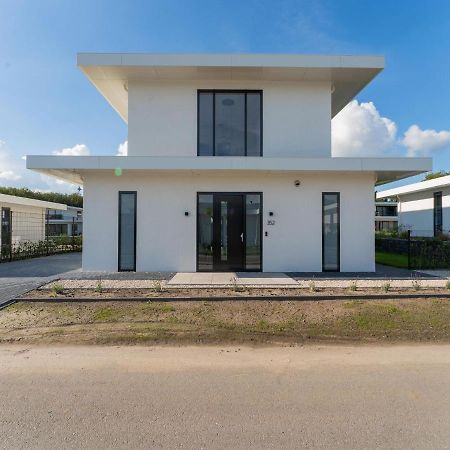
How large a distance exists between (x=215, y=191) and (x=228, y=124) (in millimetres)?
2498

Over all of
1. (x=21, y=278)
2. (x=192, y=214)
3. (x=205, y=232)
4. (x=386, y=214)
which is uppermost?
(x=386, y=214)

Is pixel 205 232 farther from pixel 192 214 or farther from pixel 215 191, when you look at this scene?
pixel 215 191

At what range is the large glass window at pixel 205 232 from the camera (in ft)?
32.2

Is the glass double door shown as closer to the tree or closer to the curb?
the curb

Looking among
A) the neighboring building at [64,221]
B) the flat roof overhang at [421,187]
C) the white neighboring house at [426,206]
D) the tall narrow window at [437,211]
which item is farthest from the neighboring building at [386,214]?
the neighboring building at [64,221]

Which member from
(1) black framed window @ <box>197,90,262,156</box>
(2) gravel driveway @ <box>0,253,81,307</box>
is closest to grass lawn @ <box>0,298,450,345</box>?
(2) gravel driveway @ <box>0,253,81,307</box>

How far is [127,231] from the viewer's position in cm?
984

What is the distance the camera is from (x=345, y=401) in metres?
3.15

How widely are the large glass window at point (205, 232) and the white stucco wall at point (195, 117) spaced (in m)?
1.82

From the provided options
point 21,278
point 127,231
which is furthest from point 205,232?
point 21,278

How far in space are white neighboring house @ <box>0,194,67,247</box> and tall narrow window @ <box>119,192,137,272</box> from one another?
7.75 m

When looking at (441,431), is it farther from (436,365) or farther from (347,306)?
(347,306)

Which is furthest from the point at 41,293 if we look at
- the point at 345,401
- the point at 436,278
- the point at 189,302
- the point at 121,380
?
the point at 436,278

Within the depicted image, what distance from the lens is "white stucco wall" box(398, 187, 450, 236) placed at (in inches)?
712
